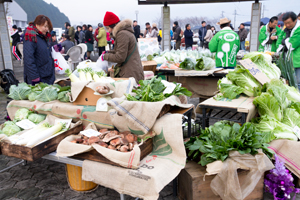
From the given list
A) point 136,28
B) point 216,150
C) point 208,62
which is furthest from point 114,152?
point 136,28

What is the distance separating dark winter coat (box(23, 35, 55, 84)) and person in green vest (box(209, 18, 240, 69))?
335 centimetres

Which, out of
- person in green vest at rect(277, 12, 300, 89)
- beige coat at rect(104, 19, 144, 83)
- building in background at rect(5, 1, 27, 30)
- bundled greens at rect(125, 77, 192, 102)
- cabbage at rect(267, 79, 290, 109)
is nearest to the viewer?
bundled greens at rect(125, 77, 192, 102)

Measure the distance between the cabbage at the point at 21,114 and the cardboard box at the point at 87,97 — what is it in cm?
70

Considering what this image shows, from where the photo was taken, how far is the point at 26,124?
293cm

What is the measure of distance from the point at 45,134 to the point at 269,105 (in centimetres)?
259

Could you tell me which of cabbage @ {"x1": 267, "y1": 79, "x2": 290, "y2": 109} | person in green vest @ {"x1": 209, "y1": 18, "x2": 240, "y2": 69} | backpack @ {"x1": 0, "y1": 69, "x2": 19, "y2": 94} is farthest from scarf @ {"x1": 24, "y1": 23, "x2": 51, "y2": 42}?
backpack @ {"x1": 0, "y1": 69, "x2": 19, "y2": 94}

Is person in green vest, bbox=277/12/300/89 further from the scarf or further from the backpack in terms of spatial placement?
the backpack

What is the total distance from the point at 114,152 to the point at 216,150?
99 centimetres

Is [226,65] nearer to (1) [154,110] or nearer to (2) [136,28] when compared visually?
(1) [154,110]

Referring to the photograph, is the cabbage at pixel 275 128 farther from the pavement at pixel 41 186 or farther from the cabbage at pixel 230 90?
the pavement at pixel 41 186

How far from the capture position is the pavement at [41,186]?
276 centimetres

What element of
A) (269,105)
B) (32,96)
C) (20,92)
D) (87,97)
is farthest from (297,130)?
(20,92)

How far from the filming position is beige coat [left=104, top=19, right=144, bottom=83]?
11.9 feet

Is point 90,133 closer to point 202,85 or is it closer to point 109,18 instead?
point 109,18
